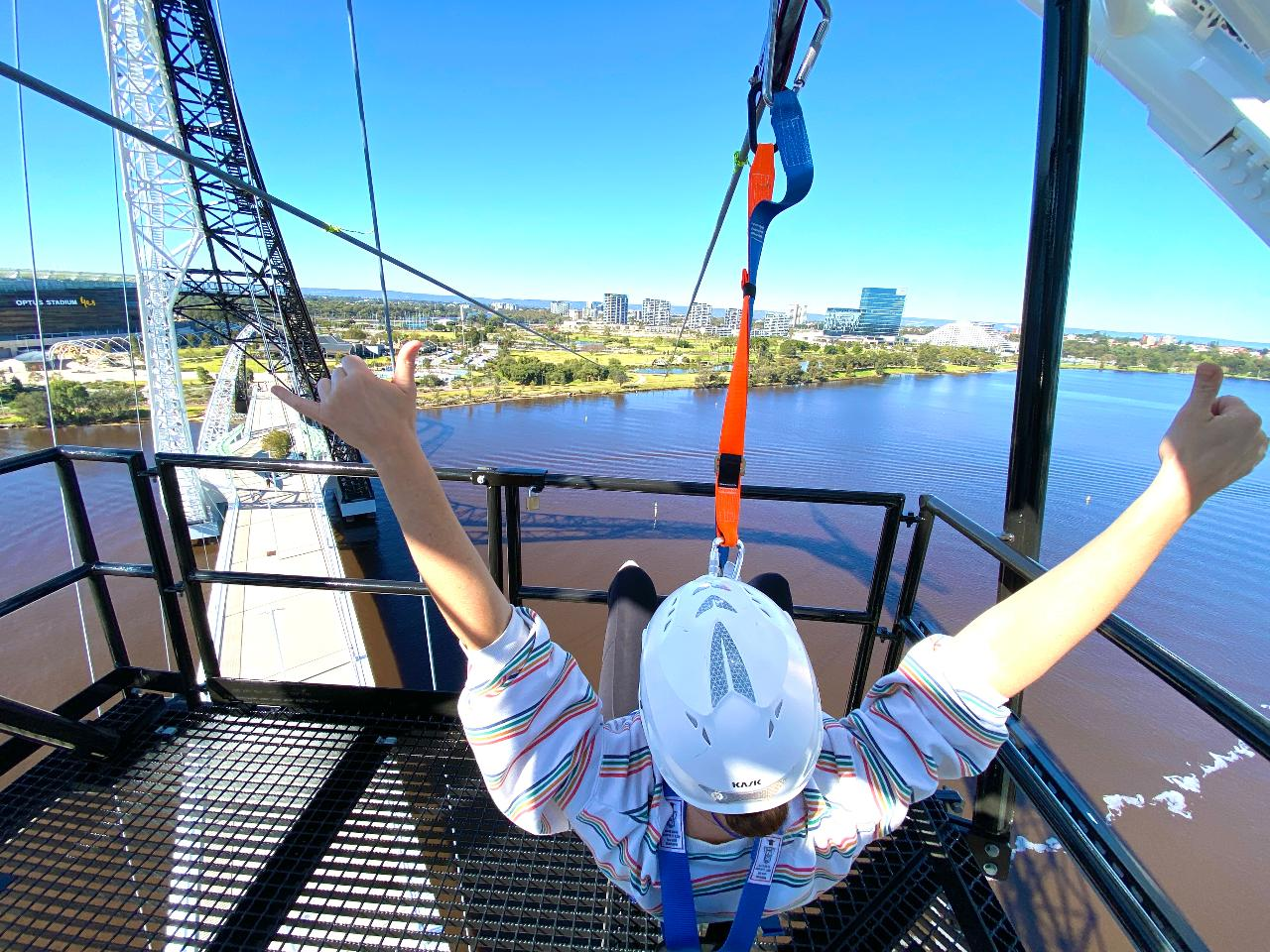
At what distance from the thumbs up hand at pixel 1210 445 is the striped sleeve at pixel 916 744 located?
45 cm

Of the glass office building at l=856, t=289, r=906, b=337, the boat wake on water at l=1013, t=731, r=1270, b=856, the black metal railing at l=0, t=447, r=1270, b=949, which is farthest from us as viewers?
the glass office building at l=856, t=289, r=906, b=337

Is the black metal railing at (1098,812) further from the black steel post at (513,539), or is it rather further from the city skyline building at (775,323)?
the city skyline building at (775,323)

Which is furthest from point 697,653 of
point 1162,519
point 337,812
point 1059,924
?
point 1059,924

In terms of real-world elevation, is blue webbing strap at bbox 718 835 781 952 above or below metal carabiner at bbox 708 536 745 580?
below

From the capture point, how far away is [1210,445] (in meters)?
0.82

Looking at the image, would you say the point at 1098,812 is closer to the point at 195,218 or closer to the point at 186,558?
the point at 186,558

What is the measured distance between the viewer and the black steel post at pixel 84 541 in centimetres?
164

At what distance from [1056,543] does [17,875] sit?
1987 centimetres

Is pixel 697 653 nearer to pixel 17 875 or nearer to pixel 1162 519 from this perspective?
pixel 1162 519

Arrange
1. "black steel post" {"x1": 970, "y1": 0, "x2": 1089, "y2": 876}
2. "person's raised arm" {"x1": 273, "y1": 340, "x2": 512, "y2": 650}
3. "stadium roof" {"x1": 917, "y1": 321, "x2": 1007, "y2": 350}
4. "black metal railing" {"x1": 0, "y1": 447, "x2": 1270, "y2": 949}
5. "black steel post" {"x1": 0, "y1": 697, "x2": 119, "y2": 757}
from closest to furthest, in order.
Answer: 1. "person's raised arm" {"x1": 273, "y1": 340, "x2": 512, "y2": 650}
2. "black metal railing" {"x1": 0, "y1": 447, "x2": 1270, "y2": 949}
3. "black steel post" {"x1": 970, "y1": 0, "x2": 1089, "y2": 876}
4. "black steel post" {"x1": 0, "y1": 697, "x2": 119, "y2": 757}
5. "stadium roof" {"x1": 917, "y1": 321, "x2": 1007, "y2": 350}

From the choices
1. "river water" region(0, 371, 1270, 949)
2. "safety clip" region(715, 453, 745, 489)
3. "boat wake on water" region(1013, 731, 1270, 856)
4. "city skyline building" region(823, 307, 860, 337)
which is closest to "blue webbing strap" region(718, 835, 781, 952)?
"safety clip" region(715, 453, 745, 489)

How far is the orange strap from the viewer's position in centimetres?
139

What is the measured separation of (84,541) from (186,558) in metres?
0.32

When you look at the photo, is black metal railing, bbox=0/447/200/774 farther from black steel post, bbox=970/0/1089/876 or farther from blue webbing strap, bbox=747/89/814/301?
black steel post, bbox=970/0/1089/876
